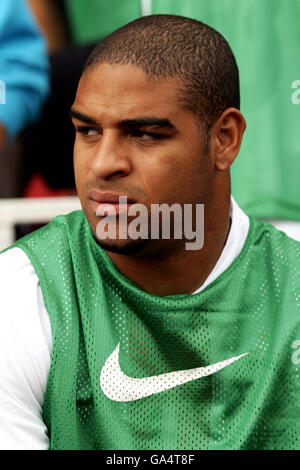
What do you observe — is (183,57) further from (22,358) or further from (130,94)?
(22,358)

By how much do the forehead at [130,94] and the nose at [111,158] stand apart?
1.9 inches

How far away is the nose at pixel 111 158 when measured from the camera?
58.2 inches

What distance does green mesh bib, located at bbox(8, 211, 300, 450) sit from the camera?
1.59 m

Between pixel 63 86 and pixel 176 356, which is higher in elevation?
pixel 63 86

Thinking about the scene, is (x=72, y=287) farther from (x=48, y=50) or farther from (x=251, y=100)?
(x=48, y=50)

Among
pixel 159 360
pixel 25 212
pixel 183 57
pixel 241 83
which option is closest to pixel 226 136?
pixel 183 57

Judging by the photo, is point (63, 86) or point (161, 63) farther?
point (63, 86)

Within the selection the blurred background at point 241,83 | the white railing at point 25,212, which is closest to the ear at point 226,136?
the blurred background at point 241,83

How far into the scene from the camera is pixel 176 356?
64.6 inches

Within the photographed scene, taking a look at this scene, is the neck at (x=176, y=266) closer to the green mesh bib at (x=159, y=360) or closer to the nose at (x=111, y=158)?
the green mesh bib at (x=159, y=360)

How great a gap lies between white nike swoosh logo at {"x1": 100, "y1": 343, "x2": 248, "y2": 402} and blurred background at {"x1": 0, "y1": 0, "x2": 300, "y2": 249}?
0.98 m

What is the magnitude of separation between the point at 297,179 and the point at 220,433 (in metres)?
1.20

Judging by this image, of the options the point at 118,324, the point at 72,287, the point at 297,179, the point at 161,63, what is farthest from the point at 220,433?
the point at 297,179
